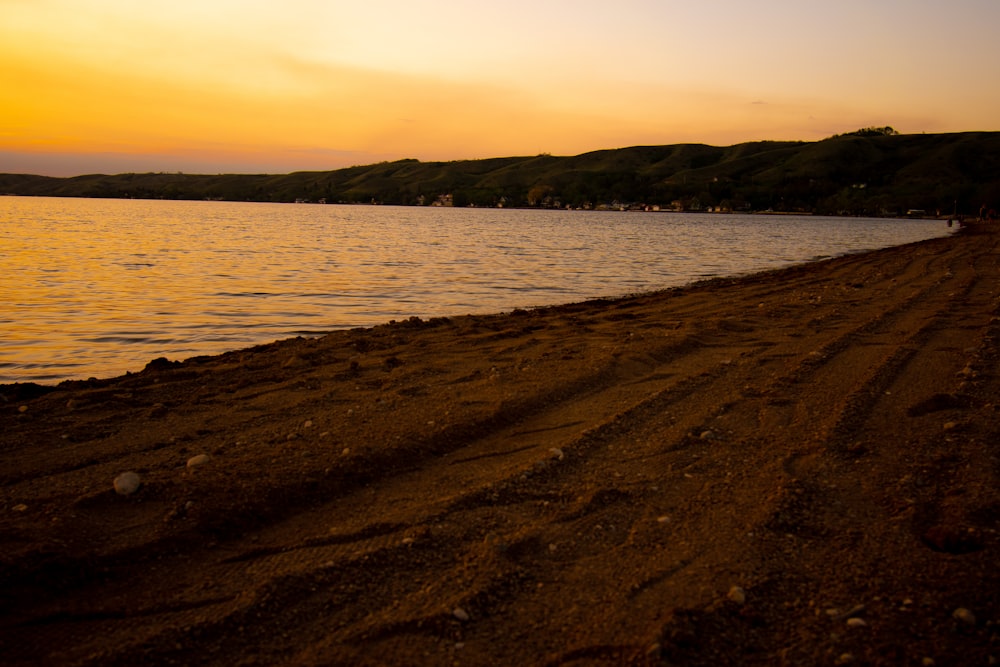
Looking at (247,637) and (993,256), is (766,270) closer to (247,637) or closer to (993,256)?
(993,256)

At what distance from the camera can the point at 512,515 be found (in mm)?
3672

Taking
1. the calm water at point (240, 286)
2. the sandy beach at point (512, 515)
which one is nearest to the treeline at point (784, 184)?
the calm water at point (240, 286)

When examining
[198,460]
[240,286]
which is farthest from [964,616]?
[240,286]

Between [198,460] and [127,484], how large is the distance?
515mm

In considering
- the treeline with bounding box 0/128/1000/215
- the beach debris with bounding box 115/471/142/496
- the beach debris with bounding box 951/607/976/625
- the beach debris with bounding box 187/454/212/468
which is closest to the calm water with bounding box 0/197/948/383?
the beach debris with bounding box 187/454/212/468

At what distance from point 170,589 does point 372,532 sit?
956 mm

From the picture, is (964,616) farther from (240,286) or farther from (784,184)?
(784,184)

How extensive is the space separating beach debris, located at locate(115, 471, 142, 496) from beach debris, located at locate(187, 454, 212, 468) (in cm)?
37

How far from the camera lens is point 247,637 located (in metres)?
2.63

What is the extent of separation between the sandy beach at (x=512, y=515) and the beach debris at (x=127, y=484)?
90mm

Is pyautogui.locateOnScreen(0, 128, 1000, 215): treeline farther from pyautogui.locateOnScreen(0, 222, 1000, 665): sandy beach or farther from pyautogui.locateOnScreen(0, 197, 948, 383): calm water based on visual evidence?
pyautogui.locateOnScreen(0, 222, 1000, 665): sandy beach

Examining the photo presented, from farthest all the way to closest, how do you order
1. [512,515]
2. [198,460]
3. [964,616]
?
1. [198,460]
2. [512,515]
3. [964,616]

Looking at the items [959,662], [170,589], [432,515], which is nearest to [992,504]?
[959,662]

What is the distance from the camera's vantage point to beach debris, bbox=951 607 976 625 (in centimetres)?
259
